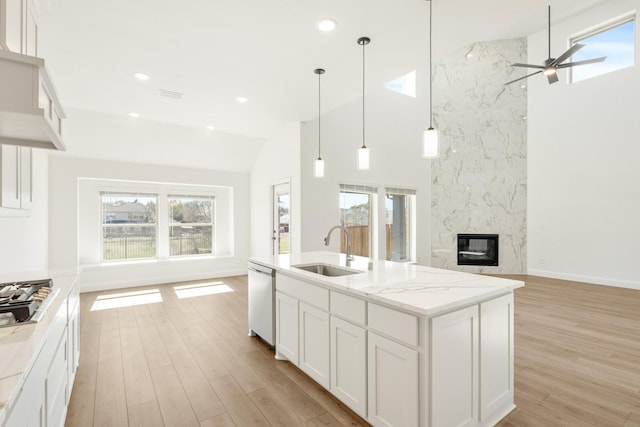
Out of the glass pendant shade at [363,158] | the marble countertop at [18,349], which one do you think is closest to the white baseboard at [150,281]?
the marble countertop at [18,349]

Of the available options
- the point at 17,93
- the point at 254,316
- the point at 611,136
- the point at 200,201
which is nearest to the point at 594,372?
the point at 254,316

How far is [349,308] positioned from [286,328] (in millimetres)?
998

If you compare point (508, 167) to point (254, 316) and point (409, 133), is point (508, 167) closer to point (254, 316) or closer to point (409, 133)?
point (409, 133)

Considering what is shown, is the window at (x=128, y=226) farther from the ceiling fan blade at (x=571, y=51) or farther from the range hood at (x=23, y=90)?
the ceiling fan blade at (x=571, y=51)

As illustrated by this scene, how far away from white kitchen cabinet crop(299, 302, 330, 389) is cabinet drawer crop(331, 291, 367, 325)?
0.15 meters

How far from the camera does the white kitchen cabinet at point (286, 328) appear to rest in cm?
262

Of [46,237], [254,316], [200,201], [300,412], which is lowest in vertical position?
[300,412]

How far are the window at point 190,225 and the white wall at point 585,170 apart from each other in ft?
23.1

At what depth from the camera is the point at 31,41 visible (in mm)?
2150

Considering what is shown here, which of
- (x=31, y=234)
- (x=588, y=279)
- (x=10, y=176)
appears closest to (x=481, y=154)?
(x=588, y=279)

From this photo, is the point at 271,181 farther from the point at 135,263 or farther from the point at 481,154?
the point at 481,154

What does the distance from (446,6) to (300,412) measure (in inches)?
128

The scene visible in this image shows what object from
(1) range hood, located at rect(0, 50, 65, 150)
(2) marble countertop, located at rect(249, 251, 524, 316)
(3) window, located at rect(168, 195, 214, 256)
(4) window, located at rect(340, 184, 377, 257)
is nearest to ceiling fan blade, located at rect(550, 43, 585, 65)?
(4) window, located at rect(340, 184, 377, 257)

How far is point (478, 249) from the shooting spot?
697 cm
